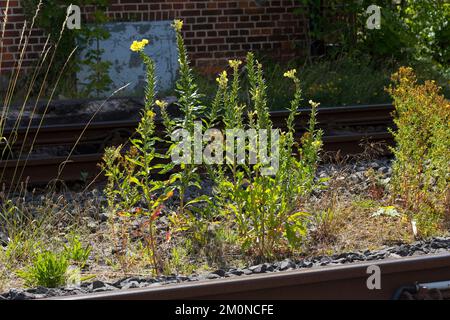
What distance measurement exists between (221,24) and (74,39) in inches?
94.7

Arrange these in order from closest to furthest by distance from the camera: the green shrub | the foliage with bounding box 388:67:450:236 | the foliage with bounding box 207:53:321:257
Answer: the green shrub → the foliage with bounding box 207:53:321:257 → the foliage with bounding box 388:67:450:236

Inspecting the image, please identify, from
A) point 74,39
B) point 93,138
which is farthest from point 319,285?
point 74,39

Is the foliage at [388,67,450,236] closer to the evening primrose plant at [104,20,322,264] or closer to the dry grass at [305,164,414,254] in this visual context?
the dry grass at [305,164,414,254]

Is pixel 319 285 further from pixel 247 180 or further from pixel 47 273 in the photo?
pixel 47 273

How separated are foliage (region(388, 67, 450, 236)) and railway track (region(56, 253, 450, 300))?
1.78 meters

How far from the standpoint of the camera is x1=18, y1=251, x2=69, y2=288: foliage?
5.64 m

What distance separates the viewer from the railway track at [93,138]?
872 cm

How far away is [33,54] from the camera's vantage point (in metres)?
13.6

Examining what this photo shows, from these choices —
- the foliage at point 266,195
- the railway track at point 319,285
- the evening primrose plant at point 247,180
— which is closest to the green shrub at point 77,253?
the evening primrose plant at point 247,180

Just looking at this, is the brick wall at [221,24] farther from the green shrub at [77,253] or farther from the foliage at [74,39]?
the green shrub at [77,253]

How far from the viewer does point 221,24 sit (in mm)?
14805

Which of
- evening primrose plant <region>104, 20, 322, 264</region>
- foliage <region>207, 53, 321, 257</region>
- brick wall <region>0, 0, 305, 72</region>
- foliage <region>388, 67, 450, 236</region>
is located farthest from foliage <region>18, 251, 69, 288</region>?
brick wall <region>0, 0, 305, 72</region>
